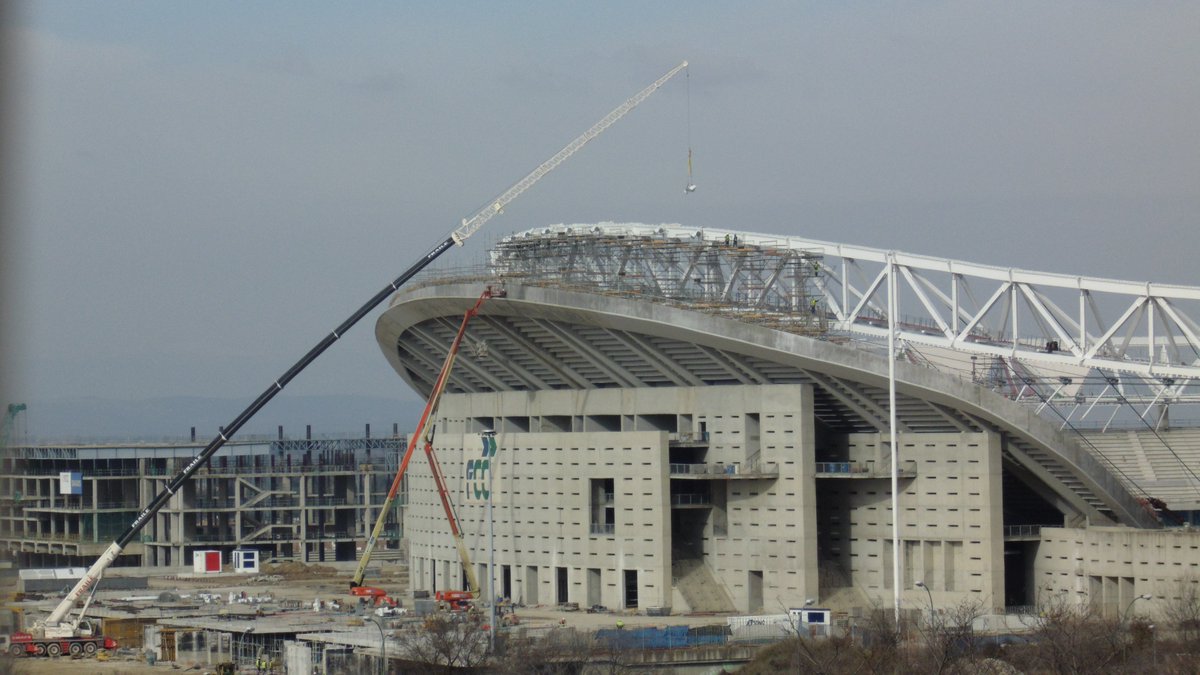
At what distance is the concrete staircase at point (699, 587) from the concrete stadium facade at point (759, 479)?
4.5 inches

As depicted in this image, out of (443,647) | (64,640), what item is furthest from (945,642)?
(64,640)

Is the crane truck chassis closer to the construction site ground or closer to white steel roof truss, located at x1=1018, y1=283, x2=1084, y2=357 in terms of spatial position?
the construction site ground

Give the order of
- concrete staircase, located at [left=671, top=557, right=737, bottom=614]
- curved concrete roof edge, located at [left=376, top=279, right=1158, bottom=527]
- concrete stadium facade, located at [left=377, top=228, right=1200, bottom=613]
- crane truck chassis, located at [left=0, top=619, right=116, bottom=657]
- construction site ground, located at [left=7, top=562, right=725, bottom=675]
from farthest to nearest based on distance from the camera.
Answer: concrete staircase, located at [left=671, top=557, right=737, bottom=614] < concrete stadium facade, located at [left=377, top=228, right=1200, bottom=613] < curved concrete roof edge, located at [left=376, top=279, right=1158, bottom=527] < crane truck chassis, located at [left=0, top=619, right=116, bottom=657] < construction site ground, located at [left=7, top=562, right=725, bottom=675]

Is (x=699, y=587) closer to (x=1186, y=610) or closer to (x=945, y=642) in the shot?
(x=1186, y=610)

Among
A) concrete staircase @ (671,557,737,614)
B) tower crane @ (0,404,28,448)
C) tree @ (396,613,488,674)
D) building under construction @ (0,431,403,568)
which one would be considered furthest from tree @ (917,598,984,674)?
building under construction @ (0,431,403,568)

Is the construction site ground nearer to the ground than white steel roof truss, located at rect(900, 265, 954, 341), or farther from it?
nearer to the ground

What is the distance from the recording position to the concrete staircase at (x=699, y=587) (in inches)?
3031

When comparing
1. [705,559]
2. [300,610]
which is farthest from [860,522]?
[300,610]

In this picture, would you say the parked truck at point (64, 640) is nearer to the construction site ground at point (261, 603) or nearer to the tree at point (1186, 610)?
the construction site ground at point (261, 603)

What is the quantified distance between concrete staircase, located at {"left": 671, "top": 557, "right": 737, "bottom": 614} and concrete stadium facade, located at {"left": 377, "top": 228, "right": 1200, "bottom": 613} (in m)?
0.11

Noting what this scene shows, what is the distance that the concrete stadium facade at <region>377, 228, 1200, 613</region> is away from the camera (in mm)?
72938

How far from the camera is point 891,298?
208 feet

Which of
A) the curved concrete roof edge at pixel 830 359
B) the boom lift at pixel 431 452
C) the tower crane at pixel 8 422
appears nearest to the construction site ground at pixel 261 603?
the boom lift at pixel 431 452

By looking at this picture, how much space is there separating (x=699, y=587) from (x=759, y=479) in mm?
5898
